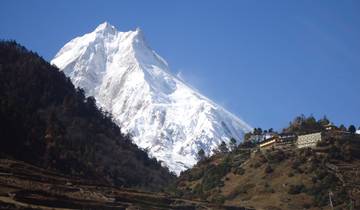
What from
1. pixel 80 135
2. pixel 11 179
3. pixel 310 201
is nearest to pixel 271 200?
pixel 310 201

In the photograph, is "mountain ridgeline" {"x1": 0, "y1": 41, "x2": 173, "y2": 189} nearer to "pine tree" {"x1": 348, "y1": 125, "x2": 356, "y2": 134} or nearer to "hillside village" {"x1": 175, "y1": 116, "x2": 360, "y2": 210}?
"hillside village" {"x1": 175, "y1": 116, "x2": 360, "y2": 210}

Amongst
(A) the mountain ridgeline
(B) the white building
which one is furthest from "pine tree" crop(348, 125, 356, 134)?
(A) the mountain ridgeline

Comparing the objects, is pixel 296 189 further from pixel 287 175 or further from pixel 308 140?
pixel 308 140

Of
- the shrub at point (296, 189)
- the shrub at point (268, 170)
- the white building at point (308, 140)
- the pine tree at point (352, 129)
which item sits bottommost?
the shrub at point (296, 189)

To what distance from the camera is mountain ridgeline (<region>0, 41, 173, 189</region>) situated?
314 ft

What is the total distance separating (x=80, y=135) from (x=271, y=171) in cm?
4279

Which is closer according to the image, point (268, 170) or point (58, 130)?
point (268, 170)

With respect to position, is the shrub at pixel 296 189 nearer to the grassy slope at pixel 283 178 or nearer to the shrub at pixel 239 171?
the grassy slope at pixel 283 178

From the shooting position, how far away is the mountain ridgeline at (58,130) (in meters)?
95.8

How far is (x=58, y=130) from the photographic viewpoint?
112 m

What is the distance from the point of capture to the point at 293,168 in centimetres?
9938

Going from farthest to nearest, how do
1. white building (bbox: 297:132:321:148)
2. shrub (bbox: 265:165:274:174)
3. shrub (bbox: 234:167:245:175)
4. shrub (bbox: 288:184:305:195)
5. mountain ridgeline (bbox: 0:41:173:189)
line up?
white building (bbox: 297:132:321:148)
shrub (bbox: 234:167:245:175)
shrub (bbox: 265:165:274:174)
mountain ridgeline (bbox: 0:41:173:189)
shrub (bbox: 288:184:305:195)

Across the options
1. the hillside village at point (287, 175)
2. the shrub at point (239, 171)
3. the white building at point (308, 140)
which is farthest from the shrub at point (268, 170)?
the white building at point (308, 140)

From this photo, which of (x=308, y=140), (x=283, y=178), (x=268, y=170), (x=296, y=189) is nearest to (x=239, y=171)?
(x=268, y=170)
